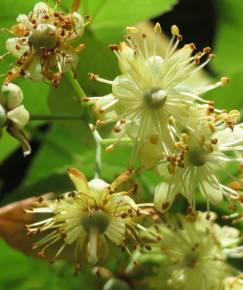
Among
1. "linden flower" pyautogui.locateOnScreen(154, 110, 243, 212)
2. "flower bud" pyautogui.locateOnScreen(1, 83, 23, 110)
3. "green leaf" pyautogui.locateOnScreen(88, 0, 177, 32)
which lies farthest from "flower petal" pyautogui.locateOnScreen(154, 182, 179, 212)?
"green leaf" pyautogui.locateOnScreen(88, 0, 177, 32)

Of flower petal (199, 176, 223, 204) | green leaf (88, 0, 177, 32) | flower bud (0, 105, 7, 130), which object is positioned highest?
green leaf (88, 0, 177, 32)

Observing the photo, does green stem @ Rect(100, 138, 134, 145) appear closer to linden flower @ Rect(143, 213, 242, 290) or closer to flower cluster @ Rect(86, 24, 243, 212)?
flower cluster @ Rect(86, 24, 243, 212)

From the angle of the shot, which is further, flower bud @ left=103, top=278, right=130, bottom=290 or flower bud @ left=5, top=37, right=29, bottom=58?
flower bud @ left=103, top=278, right=130, bottom=290

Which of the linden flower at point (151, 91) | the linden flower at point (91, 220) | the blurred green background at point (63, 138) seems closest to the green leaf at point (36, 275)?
the blurred green background at point (63, 138)

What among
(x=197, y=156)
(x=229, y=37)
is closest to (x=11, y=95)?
(x=197, y=156)

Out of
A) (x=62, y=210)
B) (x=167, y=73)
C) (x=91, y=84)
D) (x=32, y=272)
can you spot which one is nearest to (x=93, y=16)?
(x=91, y=84)

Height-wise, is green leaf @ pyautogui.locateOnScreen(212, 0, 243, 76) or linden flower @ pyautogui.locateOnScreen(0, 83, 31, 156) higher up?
linden flower @ pyautogui.locateOnScreen(0, 83, 31, 156)

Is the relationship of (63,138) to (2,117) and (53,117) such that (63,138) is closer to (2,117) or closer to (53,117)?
(53,117)
